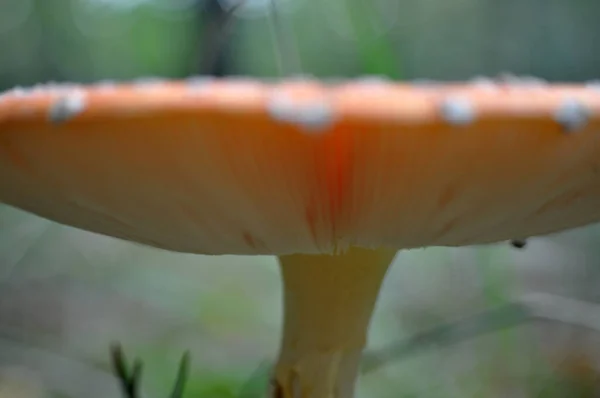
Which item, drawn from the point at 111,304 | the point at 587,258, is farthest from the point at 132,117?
the point at 587,258

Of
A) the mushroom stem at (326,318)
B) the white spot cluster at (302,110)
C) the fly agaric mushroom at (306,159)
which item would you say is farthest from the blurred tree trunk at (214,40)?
the white spot cluster at (302,110)

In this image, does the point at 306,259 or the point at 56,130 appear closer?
the point at 56,130

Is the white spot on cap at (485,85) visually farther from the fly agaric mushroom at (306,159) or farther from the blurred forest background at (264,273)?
the blurred forest background at (264,273)

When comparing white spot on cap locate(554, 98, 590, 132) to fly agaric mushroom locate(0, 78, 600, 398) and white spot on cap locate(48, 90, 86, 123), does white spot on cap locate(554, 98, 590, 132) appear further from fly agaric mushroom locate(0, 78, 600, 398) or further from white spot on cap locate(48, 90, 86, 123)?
white spot on cap locate(48, 90, 86, 123)

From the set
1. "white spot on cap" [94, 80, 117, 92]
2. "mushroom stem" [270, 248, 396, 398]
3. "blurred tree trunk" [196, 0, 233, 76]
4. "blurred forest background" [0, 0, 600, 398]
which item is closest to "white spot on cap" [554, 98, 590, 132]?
"white spot on cap" [94, 80, 117, 92]

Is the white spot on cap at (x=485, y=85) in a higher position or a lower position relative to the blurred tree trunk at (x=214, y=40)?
lower

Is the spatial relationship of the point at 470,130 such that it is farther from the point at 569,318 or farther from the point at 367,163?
the point at 569,318

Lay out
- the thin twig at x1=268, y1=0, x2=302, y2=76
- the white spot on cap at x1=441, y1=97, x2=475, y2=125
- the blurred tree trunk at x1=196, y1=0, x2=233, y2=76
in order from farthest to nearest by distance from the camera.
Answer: the blurred tree trunk at x1=196, y1=0, x2=233, y2=76
the thin twig at x1=268, y1=0, x2=302, y2=76
the white spot on cap at x1=441, y1=97, x2=475, y2=125
